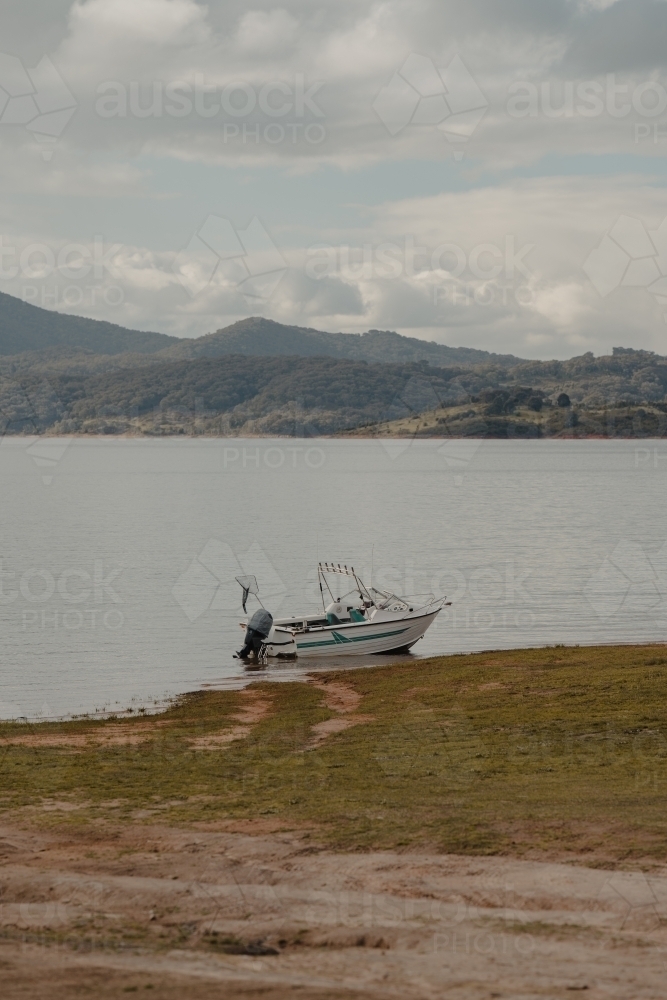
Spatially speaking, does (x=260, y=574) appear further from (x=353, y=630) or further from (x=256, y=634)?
(x=256, y=634)

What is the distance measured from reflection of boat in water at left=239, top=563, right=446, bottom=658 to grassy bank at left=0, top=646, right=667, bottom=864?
1075cm

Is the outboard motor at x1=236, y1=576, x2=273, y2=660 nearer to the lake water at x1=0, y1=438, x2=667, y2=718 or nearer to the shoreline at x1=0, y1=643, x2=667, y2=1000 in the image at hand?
the lake water at x1=0, y1=438, x2=667, y2=718

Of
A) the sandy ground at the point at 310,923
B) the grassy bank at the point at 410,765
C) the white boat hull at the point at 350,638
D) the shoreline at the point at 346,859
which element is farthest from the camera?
the white boat hull at the point at 350,638

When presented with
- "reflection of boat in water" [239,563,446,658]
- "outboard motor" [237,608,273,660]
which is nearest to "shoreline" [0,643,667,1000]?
"outboard motor" [237,608,273,660]

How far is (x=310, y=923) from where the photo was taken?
11.7 metres

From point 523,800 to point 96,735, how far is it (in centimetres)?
1332

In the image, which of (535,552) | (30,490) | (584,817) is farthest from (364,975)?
(30,490)

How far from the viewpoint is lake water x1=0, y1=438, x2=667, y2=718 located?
43250 mm

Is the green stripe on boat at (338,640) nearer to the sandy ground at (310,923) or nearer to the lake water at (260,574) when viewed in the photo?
the lake water at (260,574)

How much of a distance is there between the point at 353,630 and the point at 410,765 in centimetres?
2451

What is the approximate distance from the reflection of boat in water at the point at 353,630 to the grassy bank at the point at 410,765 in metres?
10.8

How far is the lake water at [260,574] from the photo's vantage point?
142ft

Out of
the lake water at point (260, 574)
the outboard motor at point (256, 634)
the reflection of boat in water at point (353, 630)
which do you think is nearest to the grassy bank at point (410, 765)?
the lake water at point (260, 574)

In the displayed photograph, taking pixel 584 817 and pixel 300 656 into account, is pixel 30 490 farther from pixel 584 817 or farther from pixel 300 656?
pixel 584 817
